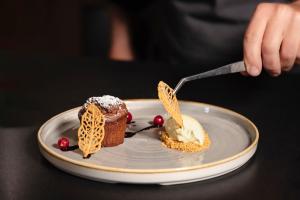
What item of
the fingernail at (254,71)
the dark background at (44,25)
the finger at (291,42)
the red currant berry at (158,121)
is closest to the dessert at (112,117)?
the red currant berry at (158,121)

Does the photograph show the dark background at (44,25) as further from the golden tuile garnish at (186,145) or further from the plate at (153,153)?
the golden tuile garnish at (186,145)

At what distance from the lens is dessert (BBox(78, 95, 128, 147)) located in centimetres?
106

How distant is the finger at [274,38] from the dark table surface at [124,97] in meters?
0.15

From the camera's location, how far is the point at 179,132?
3.54ft

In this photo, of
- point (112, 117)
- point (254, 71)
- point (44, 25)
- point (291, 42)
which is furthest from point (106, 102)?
point (44, 25)

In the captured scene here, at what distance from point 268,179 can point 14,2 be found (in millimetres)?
2890

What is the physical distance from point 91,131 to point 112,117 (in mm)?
81

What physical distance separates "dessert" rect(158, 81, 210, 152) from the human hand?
8.4 inches

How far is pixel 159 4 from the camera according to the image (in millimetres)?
2041

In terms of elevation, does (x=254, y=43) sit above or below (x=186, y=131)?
above

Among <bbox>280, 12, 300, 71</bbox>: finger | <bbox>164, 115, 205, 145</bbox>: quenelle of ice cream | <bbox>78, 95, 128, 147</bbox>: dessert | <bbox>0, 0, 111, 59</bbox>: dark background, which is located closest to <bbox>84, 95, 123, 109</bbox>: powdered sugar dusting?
<bbox>78, 95, 128, 147</bbox>: dessert

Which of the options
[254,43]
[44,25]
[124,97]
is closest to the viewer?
[254,43]

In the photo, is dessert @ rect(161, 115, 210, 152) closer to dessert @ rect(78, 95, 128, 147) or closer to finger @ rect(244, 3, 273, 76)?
dessert @ rect(78, 95, 128, 147)

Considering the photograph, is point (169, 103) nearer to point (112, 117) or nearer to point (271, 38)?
point (112, 117)
